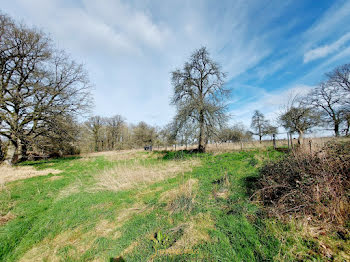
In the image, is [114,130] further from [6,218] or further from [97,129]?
[6,218]

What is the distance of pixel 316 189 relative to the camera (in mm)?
2842

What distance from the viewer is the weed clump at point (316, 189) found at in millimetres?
2490

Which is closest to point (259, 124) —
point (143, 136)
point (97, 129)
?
point (143, 136)

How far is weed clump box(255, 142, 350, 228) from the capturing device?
249 cm

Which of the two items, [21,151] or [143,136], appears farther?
[143,136]

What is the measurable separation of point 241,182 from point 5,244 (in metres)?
6.43

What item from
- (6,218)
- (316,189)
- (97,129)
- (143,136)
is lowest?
(6,218)

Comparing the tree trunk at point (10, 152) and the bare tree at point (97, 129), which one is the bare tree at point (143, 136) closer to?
the bare tree at point (97, 129)

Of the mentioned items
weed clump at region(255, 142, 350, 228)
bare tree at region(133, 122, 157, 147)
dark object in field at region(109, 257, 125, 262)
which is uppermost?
bare tree at region(133, 122, 157, 147)

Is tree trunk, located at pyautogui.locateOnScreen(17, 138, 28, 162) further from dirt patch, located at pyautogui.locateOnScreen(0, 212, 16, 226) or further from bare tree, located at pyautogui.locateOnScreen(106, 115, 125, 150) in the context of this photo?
bare tree, located at pyautogui.locateOnScreen(106, 115, 125, 150)

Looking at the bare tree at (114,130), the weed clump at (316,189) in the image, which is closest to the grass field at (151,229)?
the weed clump at (316,189)

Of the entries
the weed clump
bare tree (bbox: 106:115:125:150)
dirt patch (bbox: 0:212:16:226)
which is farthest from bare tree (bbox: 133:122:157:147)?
the weed clump

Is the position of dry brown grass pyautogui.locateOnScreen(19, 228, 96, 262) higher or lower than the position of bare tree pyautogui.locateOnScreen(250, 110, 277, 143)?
lower

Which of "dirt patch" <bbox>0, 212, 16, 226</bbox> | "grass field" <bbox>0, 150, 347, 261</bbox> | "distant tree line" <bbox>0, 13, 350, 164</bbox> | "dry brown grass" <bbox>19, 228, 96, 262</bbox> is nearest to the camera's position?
"grass field" <bbox>0, 150, 347, 261</bbox>
